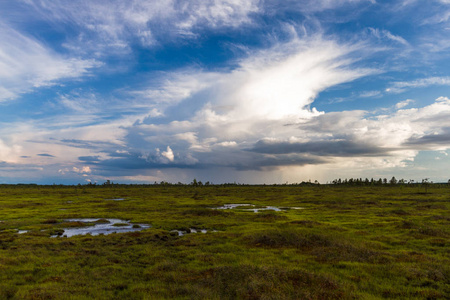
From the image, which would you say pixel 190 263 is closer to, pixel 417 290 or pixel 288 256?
pixel 288 256

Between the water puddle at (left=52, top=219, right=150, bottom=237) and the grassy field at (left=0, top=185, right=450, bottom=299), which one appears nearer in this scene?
the grassy field at (left=0, top=185, right=450, bottom=299)

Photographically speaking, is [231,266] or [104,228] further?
[104,228]

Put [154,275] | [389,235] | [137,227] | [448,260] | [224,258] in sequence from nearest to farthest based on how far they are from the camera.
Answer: [154,275] → [448,260] → [224,258] → [389,235] → [137,227]

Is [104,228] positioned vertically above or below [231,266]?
below

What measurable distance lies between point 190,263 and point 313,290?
9.68m

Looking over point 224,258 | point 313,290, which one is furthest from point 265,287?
point 224,258

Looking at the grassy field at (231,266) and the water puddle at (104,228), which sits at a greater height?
the grassy field at (231,266)

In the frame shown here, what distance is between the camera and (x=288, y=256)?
906 inches

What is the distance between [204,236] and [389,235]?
830 inches

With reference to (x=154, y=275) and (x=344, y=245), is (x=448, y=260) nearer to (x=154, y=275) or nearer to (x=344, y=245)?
(x=344, y=245)

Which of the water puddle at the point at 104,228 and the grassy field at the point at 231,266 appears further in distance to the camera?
the water puddle at the point at 104,228

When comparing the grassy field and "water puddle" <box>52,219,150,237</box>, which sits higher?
the grassy field

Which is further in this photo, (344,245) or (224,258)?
(344,245)

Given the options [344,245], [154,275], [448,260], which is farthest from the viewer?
[344,245]
